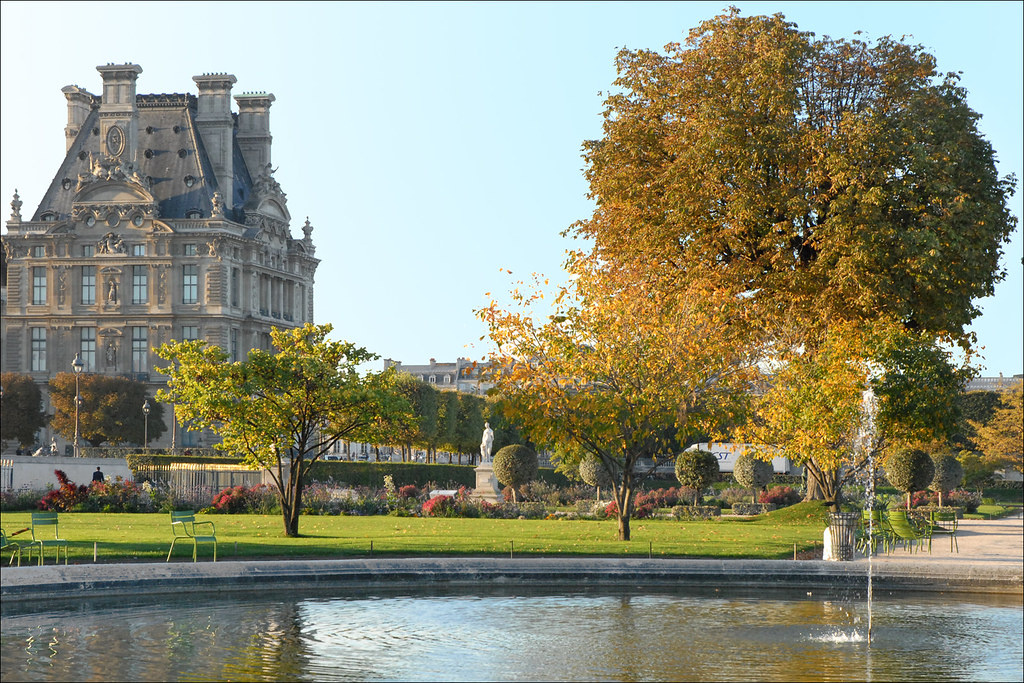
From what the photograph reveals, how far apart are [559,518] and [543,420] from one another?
31.2 ft

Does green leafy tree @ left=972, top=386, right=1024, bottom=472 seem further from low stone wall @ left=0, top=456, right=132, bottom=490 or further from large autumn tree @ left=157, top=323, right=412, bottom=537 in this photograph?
large autumn tree @ left=157, top=323, right=412, bottom=537

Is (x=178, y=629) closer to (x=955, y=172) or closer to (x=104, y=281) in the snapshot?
(x=955, y=172)

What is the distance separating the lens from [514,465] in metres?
43.9

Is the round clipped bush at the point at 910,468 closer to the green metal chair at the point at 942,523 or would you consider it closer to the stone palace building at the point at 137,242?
the green metal chair at the point at 942,523

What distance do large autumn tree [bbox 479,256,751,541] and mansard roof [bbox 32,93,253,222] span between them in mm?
66198

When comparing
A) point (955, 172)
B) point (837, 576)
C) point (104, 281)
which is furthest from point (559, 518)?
point (104, 281)

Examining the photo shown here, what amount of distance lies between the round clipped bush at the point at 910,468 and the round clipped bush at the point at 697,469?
19.4 feet

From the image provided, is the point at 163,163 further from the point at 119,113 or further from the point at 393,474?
the point at 393,474

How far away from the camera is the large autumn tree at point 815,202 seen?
98.2ft

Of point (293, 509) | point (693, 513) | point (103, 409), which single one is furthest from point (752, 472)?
point (103, 409)

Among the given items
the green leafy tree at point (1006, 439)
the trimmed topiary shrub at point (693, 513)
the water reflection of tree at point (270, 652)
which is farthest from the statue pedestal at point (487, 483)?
the water reflection of tree at point (270, 652)

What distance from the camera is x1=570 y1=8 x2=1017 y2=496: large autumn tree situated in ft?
98.2

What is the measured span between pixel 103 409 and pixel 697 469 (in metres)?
48.6

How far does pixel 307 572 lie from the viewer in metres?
17.0
